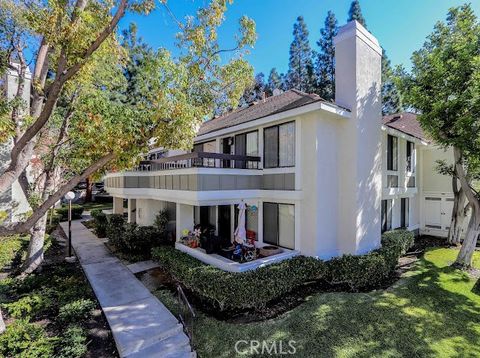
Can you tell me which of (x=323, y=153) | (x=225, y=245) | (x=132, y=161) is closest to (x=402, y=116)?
(x=323, y=153)

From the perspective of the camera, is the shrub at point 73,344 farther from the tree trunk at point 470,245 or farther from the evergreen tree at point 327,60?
the evergreen tree at point 327,60

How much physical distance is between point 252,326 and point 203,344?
1.51 meters

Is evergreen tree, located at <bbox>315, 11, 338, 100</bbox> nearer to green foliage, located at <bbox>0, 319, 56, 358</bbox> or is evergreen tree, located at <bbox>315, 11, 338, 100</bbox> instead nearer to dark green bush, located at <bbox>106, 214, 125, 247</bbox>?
dark green bush, located at <bbox>106, 214, 125, 247</bbox>

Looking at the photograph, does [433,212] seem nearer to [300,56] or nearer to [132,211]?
[132,211]

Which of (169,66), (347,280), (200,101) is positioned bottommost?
(347,280)

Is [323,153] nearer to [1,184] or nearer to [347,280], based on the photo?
[347,280]

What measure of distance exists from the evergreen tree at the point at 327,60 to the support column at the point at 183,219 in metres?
31.6

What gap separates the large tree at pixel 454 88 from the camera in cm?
1048

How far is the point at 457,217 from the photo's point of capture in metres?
15.6

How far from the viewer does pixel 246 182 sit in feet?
38.9

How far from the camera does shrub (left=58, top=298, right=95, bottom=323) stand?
7.55 meters

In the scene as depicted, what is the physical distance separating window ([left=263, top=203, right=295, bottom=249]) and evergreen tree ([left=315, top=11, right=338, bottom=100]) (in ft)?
100

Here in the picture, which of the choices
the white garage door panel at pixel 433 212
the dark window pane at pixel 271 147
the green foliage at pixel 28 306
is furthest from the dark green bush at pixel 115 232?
the white garage door panel at pixel 433 212

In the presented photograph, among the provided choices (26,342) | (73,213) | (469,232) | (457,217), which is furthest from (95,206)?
(457,217)
